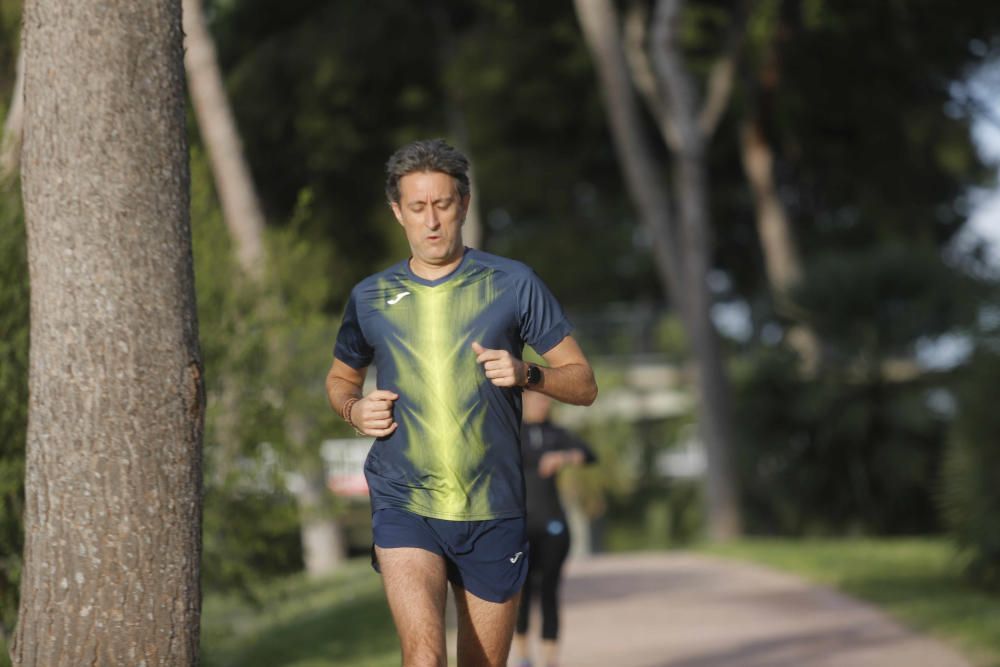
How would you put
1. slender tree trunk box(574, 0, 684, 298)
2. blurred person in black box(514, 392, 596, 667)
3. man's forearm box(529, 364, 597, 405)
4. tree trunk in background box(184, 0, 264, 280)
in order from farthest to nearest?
slender tree trunk box(574, 0, 684, 298) < tree trunk in background box(184, 0, 264, 280) < blurred person in black box(514, 392, 596, 667) < man's forearm box(529, 364, 597, 405)

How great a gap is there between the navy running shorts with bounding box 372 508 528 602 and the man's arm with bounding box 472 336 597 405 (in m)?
0.41

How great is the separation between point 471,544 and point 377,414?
48 centimetres

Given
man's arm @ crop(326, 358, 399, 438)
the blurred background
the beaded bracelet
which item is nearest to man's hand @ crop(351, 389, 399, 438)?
man's arm @ crop(326, 358, 399, 438)

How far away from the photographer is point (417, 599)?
4.73 meters

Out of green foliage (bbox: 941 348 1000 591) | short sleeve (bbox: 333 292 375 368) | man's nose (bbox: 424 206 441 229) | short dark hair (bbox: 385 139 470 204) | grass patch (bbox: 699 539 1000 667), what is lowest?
grass patch (bbox: 699 539 1000 667)

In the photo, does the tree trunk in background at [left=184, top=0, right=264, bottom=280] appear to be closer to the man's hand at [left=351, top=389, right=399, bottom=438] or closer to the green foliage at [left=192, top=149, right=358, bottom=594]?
the green foliage at [left=192, top=149, right=358, bottom=594]

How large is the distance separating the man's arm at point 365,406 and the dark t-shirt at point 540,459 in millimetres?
4365

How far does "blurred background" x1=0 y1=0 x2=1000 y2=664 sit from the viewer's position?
20.5 m

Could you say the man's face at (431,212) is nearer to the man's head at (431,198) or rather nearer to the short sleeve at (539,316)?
the man's head at (431,198)

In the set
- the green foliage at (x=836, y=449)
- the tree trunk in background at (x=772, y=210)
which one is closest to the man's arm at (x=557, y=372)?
the green foliage at (x=836, y=449)

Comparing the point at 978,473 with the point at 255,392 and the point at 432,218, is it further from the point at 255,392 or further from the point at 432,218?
the point at 432,218

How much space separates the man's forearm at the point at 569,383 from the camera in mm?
4883

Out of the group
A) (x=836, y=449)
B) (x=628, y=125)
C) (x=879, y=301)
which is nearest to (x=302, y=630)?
(x=628, y=125)

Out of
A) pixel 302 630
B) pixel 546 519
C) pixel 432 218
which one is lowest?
pixel 302 630
